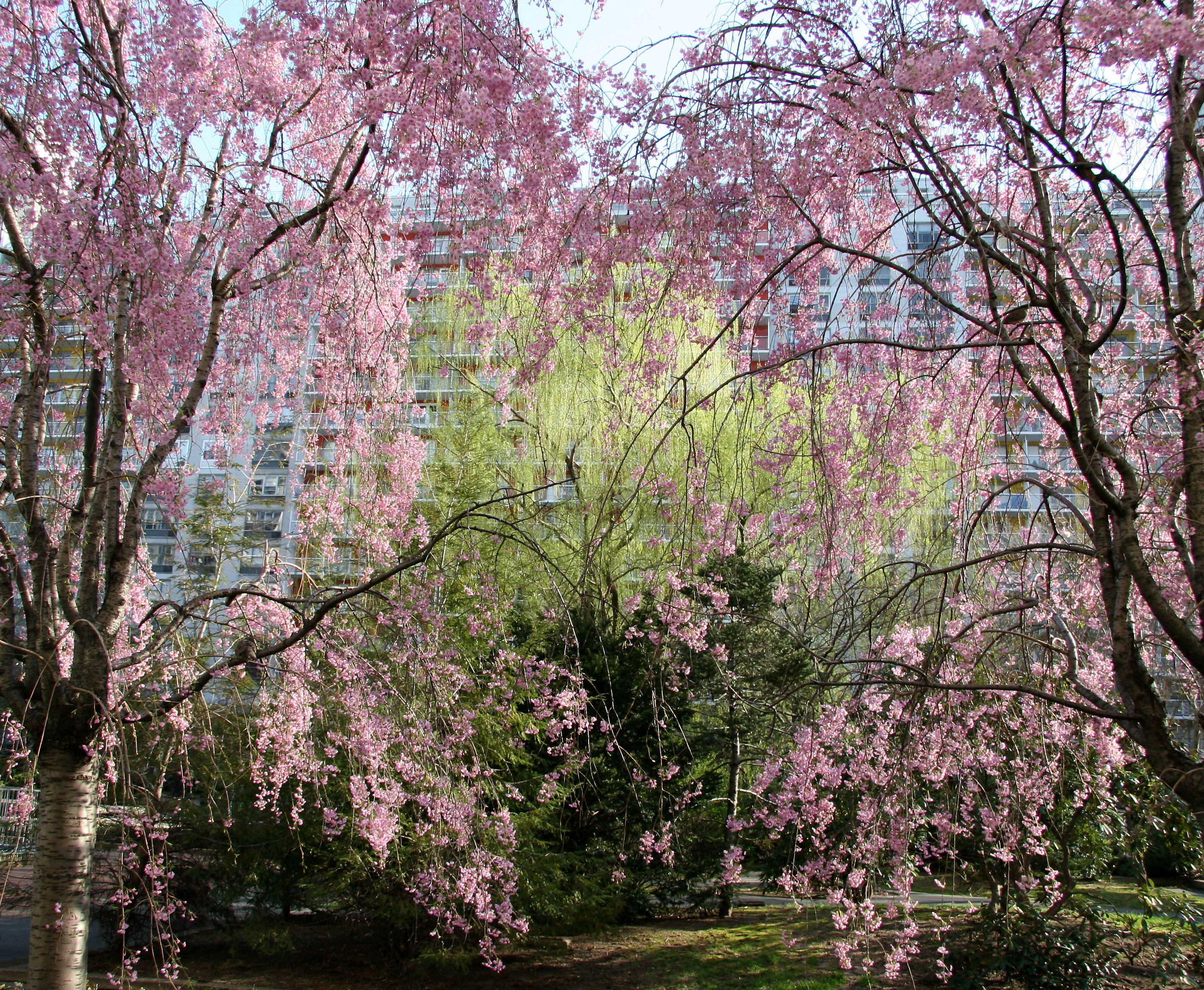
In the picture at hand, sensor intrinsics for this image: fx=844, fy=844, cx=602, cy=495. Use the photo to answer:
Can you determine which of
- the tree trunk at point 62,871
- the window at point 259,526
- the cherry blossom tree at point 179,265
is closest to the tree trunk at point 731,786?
the cherry blossom tree at point 179,265

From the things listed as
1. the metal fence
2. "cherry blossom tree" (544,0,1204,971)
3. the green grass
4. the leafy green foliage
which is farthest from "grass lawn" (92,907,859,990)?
"cherry blossom tree" (544,0,1204,971)

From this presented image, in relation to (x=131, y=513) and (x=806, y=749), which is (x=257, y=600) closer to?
(x=131, y=513)

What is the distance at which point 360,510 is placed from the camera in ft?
20.0

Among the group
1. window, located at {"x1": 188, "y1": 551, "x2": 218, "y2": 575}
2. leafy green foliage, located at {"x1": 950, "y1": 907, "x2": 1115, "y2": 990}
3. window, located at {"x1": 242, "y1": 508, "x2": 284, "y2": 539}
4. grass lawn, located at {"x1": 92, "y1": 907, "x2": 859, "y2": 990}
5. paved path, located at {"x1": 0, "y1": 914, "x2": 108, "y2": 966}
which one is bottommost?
paved path, located at {"x1": 0, "y1": 914, "x2": 108, "y2": 966}

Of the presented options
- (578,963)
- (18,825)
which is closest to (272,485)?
(578,963)

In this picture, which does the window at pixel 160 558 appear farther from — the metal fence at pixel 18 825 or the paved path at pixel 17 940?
the metal fence at pixel 18 825

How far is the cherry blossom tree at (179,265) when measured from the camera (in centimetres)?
312

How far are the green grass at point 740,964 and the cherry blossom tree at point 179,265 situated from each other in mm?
3034

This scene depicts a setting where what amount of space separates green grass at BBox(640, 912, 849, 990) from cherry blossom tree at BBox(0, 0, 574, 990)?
3.03m

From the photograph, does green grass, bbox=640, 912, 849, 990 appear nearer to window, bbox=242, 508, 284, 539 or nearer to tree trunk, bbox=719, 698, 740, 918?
tree trunk, bbox=719, 698, 740, 918

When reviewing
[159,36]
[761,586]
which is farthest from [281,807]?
[159,36]

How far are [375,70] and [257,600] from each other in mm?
3684

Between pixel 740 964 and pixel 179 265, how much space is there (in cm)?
733

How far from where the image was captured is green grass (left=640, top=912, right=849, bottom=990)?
703 cm
